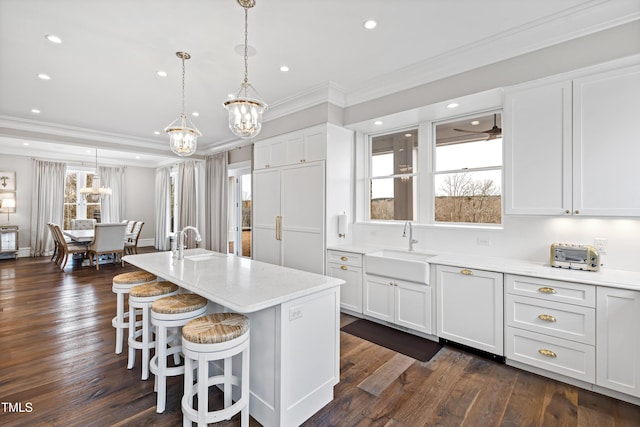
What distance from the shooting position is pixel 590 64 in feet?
7.73

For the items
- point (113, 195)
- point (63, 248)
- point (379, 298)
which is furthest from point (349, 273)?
point (113, 195)

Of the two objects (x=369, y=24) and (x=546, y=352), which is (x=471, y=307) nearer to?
(x=546, y=352)

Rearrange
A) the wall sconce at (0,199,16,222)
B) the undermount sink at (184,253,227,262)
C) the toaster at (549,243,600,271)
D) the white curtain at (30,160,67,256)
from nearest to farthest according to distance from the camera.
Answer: the toaster at (549,243,600,271)
the undermount sink at (184,253,227,262)
the wall sconce at (0,199,16,222)
the white curtain at (30,160,67,256)

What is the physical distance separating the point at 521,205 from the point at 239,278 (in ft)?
8.44

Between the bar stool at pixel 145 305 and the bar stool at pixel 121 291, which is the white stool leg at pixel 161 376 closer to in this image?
the bar stool at pixel 145 305

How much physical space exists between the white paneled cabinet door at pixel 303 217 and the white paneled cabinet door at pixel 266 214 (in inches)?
7.1

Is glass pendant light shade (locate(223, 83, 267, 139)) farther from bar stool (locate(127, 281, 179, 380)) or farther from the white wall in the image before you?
the white wall

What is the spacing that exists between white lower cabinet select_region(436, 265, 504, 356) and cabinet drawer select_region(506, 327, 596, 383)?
4.6 inches

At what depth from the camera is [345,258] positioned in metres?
3.76

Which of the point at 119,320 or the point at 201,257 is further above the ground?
the point at 201,257

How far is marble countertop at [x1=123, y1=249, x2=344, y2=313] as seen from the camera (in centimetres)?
169

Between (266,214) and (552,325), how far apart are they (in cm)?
377

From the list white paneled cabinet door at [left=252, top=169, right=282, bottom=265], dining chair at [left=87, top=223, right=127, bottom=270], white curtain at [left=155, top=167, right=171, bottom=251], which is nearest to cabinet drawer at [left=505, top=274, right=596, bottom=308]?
white paneled cabinet door at [left=252, top=169, right=282, bottom=265]

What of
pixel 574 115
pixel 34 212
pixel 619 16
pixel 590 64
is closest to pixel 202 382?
pixel 574 115
